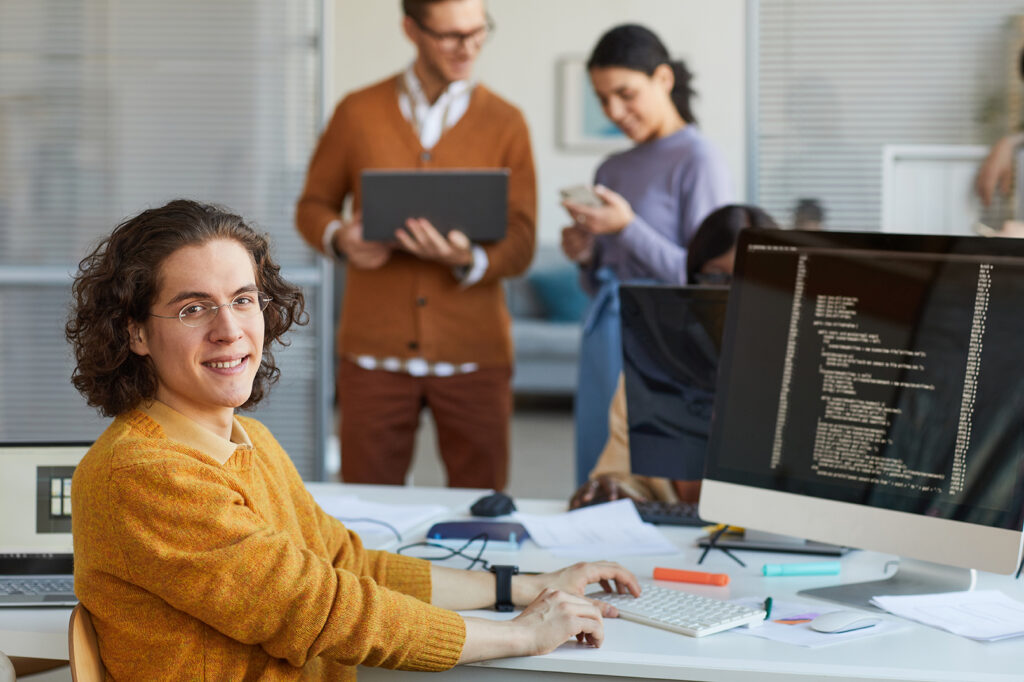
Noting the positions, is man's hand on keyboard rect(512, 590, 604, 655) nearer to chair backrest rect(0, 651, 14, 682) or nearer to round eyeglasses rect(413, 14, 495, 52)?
chair backrest rect(0, 651, 14, 682)

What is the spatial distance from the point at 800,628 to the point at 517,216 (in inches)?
68.7

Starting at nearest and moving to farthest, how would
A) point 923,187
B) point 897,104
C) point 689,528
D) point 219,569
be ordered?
point 219,569 → point 689,528 → point 923,187 → point 897,104

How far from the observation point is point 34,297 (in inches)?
153

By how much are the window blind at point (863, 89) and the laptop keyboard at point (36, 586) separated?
263 cm

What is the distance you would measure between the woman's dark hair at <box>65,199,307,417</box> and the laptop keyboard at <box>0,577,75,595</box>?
0.34 m

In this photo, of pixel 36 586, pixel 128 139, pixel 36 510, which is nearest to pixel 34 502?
pixel 36 510

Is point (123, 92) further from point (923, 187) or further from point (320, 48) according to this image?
point (923, 187)

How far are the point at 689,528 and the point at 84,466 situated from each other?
3.39 ft

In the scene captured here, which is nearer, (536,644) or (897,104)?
(536,644)

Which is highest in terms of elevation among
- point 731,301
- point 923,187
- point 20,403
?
point 923,187

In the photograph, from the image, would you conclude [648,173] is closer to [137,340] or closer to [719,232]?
[719,232]

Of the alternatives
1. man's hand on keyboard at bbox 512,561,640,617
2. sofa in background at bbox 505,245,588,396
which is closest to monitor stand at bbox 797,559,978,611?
man's hand on keyboard at bbox 512,561,640,617

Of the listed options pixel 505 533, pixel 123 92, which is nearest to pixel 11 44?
pixel 123 92

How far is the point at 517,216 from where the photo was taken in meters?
2.92
